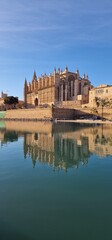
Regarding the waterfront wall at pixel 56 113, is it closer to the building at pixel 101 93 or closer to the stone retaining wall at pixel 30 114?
the stone retaining wall at pixel 30 114

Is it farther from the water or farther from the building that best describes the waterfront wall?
the water

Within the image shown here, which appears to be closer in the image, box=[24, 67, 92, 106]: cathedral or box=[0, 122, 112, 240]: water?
box=[0, 122, 112, 240]: water

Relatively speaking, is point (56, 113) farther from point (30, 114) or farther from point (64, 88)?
point (64, 88)

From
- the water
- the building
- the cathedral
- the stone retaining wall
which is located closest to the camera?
the water

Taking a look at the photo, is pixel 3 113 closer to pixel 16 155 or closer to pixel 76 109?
pixel 76 109

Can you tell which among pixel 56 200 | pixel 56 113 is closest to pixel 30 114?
pixel 56 113

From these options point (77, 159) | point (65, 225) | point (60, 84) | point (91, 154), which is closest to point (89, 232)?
point (65, 225)

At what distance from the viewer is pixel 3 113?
255ft

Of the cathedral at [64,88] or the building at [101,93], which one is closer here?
the building at [101,93]

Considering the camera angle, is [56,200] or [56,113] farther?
[56,113]

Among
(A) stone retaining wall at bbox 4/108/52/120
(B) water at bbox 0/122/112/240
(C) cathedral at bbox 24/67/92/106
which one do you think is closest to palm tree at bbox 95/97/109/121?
(C) cathedral at bbox 24/67/92/106

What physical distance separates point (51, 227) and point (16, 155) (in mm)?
10224

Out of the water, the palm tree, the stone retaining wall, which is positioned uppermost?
the palm tree

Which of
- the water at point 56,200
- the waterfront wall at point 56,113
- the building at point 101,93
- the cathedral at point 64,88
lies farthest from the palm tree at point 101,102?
the water at point 56,200
